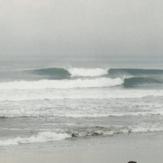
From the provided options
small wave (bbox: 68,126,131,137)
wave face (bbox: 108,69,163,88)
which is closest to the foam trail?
wave face (bbox: 108,69,163,88)

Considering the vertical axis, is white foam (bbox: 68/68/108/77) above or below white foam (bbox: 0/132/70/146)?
above

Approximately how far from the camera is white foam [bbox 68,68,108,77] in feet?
123

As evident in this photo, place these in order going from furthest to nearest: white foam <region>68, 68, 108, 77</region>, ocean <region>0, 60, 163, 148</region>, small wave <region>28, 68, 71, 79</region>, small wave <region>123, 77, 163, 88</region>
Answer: white foam <region>68, 68, 108, 77</region>
small wave <region>28, 68, 71, 79</region>
small wave <region>123, 77, 163, 88</region>
ocean <region>0, 60, 163, 148</region>

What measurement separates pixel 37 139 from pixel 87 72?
22953mm

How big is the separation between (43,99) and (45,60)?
24806 millimetres

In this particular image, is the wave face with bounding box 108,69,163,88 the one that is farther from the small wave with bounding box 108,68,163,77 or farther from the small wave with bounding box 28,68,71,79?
the small wave with bounding box 28,68,71,79

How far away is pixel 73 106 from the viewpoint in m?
21.9

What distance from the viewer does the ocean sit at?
1675 cm

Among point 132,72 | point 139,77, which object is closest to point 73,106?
point 139,77

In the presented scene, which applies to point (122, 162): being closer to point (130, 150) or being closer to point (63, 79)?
point (130, 150)

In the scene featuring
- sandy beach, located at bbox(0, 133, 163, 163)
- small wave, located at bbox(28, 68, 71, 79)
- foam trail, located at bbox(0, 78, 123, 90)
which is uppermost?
small wave, located at bbox(28, 68, 71, 79)

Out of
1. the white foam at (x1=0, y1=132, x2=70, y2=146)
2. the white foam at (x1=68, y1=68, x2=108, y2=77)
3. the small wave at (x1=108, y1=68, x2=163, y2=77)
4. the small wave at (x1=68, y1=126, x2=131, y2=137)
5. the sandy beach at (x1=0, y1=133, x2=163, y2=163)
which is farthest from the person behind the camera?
the small wave at (x1=108, y1=68, x2=163, y2=77)

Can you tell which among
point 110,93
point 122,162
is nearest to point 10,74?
point 110,93

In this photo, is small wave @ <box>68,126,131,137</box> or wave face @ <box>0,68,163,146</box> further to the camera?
wave face @ <box>0,68,163,146</box>
